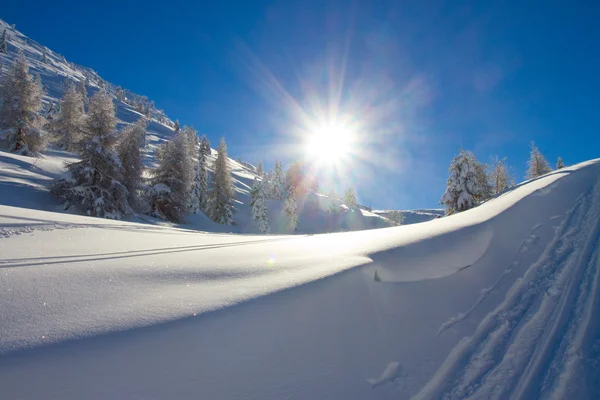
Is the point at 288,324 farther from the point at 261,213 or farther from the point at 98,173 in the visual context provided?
the point at 261,213

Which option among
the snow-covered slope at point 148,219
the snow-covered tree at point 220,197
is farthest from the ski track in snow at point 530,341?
the snow-covered tree at point 220,197

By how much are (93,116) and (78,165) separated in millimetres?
3465

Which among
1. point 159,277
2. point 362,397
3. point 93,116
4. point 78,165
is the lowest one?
point 362,397

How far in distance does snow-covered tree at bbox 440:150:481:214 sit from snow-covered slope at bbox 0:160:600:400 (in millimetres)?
21533

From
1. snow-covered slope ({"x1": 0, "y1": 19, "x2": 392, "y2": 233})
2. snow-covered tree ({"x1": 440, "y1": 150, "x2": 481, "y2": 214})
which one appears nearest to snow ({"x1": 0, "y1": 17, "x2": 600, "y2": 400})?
snow-covered slope ({"x1": 0, "y1": 19, "x2": 392, "y2": 233})

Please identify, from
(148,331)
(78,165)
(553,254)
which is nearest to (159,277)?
(148,331)

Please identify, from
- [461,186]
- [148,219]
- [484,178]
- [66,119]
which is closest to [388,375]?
[148,219]

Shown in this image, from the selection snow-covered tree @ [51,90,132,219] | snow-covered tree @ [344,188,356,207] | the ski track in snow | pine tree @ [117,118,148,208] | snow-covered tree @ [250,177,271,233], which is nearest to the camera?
the ski track in snow

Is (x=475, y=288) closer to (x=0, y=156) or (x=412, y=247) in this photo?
(x=412, y=247)

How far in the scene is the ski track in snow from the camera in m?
2.91

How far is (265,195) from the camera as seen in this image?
39.4m

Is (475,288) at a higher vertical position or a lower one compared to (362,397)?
higher

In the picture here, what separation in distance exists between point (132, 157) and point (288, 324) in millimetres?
23942

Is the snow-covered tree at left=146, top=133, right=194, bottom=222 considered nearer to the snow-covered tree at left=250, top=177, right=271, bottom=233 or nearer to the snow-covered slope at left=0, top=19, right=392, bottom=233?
the snow-covered slope at left=0, top=19, right=392, bottom=233
